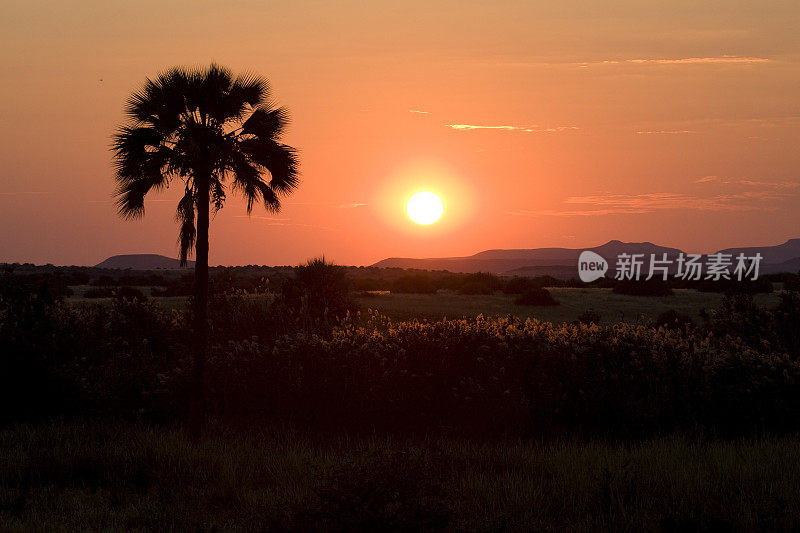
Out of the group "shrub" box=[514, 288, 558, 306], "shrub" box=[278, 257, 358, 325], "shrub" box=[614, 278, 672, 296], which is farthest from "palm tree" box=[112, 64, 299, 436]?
"shrub" box=[614, 278, 672, 296]

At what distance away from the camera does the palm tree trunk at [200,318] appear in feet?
45.1

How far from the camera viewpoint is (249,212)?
597 inches

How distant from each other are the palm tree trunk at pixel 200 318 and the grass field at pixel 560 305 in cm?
2336

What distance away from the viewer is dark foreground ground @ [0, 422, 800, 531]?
8.87 metres

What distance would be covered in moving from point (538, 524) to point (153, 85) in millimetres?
10581

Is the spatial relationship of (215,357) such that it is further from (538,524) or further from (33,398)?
(538,524)

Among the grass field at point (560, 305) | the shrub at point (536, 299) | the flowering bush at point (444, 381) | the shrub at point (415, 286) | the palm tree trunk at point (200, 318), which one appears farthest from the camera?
the shrub at point (415, 286)

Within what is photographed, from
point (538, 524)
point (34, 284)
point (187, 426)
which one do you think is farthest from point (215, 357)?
point (538, 524)

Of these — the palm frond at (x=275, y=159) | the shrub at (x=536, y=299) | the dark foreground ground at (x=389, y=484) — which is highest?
the palm frond at (x=275, y=159)

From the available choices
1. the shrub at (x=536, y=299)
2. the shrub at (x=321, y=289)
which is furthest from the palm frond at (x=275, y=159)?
the shrub at (x=536, y=299)

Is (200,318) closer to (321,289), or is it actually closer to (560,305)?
(321,289)

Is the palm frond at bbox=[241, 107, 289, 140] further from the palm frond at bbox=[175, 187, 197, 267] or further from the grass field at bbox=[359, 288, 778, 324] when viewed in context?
the grass field at bbox=[359, 288, 778, 324]

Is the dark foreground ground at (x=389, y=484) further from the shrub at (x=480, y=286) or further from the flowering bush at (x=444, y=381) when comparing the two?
the shrub at (x=480, y=286)

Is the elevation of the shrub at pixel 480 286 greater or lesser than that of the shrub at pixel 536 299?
greater
